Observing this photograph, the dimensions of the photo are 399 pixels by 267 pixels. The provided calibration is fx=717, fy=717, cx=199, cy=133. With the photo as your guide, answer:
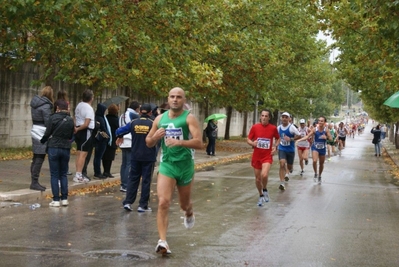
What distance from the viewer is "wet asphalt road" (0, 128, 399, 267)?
7801mm

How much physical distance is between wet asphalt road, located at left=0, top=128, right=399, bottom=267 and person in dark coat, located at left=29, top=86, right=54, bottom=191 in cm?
88

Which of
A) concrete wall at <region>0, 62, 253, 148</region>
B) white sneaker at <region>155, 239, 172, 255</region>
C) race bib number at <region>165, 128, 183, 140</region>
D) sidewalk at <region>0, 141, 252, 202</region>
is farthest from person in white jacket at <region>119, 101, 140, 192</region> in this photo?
concrete wall at <region>0, 62, 253, 148</region>

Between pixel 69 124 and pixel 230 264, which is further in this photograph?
pixel 69 124

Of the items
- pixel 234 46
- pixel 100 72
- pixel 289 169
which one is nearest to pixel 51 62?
pixel 100 72

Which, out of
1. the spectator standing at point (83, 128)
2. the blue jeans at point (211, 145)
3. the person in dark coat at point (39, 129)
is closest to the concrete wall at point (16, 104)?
the blue jeans at point (211, 145)

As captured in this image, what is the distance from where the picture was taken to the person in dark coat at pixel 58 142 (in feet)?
38.8

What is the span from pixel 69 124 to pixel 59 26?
7.63ft

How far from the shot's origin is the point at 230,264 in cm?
751

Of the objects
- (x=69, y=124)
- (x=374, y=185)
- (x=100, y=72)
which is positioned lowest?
(x=374, y=185)

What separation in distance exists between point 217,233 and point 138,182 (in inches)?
106

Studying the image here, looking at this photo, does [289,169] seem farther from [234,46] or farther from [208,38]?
[234,46]

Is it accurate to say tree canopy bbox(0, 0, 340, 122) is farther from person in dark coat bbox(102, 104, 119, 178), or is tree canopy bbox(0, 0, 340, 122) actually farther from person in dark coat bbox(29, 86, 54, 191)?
person in dark coat bbox(102, 104, 119, 178)

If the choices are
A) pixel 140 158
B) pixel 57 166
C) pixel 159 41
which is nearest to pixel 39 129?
pixel 57 166

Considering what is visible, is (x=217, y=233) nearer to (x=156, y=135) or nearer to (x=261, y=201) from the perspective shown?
(x=156, y=135)
